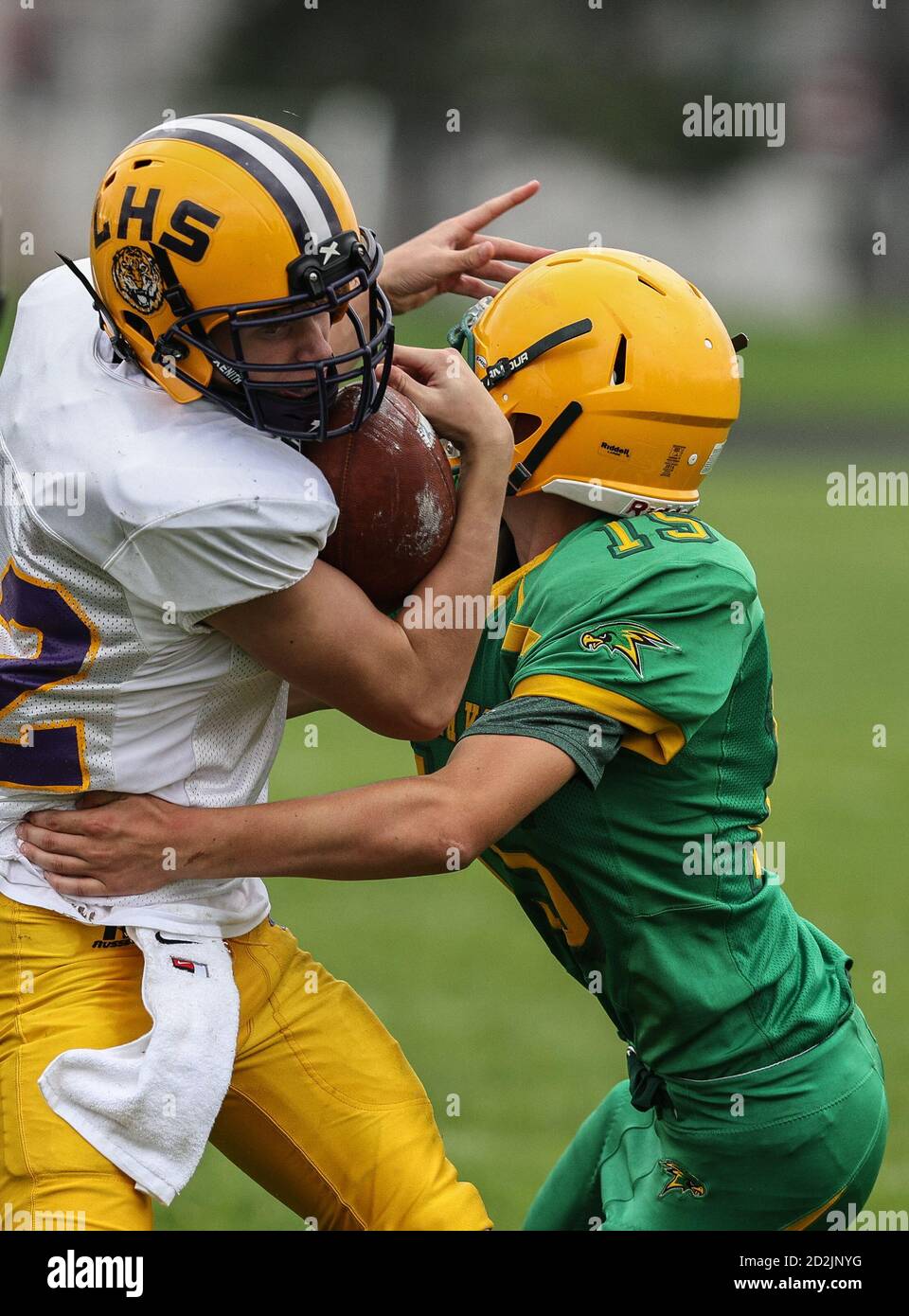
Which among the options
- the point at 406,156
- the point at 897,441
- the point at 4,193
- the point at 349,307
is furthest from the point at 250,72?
the point at 349,307

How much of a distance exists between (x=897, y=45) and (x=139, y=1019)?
36654mm

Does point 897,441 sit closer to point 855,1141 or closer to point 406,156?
point 406,156

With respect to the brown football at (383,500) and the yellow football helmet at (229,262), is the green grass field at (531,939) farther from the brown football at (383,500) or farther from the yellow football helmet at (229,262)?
the yellow football helmet at (229,262)

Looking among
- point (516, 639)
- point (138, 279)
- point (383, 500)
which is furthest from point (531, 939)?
point (138, 279)

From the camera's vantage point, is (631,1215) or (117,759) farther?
(631,1215)

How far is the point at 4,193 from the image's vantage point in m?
27.2

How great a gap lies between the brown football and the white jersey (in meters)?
0.16

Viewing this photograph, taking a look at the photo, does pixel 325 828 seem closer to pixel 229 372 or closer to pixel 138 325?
pixel 229 372

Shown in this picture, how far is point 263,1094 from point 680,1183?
91cm

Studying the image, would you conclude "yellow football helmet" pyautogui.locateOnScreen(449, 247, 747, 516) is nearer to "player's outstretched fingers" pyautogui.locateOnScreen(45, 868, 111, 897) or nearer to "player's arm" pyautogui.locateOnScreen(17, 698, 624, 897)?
"player's arm" pyautogui.locateOnScreen(17, 698, 624, 897)

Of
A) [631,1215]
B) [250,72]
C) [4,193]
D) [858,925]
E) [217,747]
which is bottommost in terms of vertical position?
[858,925]

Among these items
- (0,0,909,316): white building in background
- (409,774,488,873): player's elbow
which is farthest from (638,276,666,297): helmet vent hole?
(0,0,909,316): white building in background

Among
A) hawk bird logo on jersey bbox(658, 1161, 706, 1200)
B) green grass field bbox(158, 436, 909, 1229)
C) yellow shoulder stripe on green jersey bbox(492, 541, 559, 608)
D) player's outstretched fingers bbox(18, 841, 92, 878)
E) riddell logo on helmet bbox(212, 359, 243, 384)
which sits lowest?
green grass field bbox(158, 436, 909, 1229)

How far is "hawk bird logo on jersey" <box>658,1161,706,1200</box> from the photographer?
3309 mm
